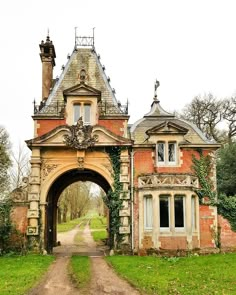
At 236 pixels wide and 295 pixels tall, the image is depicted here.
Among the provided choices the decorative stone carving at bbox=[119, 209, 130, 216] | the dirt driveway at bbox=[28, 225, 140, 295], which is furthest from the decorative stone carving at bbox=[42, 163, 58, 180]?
the dirt driveway at bbox=[28, 225, 140, 295]

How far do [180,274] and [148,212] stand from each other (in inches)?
346

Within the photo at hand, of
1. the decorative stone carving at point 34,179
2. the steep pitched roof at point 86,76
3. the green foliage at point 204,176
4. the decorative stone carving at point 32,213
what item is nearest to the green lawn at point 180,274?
the green foliage at point 204,176

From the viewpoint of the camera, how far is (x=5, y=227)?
2480cm

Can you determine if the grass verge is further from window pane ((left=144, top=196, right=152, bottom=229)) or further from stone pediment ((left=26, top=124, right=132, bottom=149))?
stone pediment ((left=26, top=124, right=132, bottom=149))

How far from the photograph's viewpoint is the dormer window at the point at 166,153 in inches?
1034

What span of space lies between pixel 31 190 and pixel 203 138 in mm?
11980

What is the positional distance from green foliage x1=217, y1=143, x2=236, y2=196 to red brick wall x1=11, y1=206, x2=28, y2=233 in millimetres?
21933

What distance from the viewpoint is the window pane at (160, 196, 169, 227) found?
978 inches

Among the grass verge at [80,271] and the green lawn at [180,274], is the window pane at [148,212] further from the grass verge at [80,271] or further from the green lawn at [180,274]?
the grass verge at [80,271]

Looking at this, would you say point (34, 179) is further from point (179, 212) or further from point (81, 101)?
point (179, 212)

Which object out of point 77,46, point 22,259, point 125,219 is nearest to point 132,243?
point 125,219

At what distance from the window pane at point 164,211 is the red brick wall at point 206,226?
7.80 feet

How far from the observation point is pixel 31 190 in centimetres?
2555

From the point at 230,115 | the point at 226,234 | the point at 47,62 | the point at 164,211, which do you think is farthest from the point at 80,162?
the point at 230,115
